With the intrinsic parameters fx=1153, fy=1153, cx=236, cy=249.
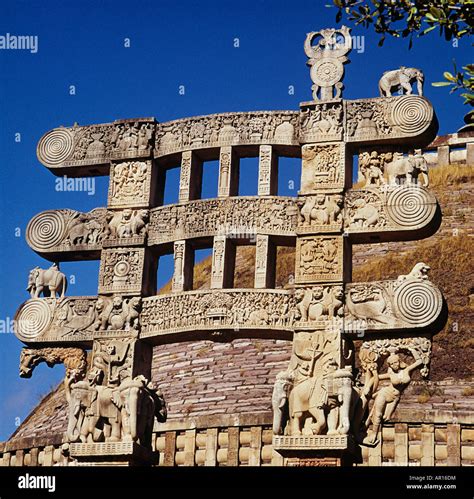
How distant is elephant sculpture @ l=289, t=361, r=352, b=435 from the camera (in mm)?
15062

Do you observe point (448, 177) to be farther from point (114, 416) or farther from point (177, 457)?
point (114, 416)

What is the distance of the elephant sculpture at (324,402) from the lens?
15.1 meters

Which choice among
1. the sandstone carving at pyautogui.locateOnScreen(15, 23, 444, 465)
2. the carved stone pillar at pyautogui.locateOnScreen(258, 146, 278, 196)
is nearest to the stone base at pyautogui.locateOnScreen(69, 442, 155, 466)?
the sandstone carving at pyautogui.locateOnScreen(15, 23, 444, 465)

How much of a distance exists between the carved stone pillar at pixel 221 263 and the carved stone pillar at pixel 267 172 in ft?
2.95

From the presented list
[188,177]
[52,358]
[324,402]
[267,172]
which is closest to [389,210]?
[267,172]

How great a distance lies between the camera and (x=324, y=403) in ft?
50.0

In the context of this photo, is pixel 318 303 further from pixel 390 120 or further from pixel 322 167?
pixel 390 120

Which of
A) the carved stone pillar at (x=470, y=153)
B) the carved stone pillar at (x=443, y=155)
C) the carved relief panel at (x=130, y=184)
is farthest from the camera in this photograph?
the carved stone pillar at (x=470, y=153)

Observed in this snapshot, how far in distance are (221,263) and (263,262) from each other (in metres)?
0.61

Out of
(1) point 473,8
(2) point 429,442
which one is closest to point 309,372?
(2) point 429,442

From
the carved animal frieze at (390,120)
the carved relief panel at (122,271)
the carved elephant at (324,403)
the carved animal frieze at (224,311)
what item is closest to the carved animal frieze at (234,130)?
the carved animal frieze at (390,120)

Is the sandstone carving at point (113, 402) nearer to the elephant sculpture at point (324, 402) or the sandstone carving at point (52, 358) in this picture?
the sandstone carving at point (52, 358)

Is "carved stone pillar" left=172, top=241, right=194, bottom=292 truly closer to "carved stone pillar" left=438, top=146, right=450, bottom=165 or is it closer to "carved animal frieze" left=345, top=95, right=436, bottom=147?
"carved animal frieze" left=345, top=95, right=436, bottom=147

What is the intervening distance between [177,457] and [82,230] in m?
4.79
